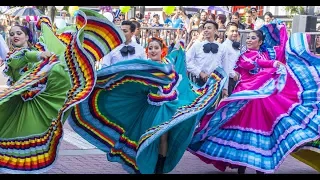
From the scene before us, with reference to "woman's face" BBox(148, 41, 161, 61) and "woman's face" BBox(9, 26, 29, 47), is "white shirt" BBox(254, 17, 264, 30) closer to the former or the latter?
"woman's face" BBox(148, 41, 161, 61)

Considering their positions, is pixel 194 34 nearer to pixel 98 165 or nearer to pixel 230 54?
pixel 230 54

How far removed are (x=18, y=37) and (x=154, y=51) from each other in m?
1.49

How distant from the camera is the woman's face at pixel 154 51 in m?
6.43

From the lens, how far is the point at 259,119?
6379 mm

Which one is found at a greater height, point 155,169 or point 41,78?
point 41,78

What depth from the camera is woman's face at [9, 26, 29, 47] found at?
6785mm

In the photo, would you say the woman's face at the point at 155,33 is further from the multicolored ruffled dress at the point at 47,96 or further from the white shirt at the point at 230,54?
the multicolored ruffled dress at the point at 47,96

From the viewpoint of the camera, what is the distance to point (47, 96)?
605 cm

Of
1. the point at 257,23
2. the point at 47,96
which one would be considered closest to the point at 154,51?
the point at 47,96

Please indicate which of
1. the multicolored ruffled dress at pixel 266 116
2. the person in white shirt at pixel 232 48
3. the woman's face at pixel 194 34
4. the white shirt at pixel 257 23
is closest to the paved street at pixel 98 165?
the multicolored ruffled dress at pixel 266 116

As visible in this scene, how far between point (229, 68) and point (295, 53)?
271 cm

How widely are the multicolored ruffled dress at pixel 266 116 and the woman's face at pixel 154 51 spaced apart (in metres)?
0.78

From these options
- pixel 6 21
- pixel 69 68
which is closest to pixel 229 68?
pixel 69 68

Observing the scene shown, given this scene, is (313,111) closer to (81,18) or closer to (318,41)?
(81,18)
